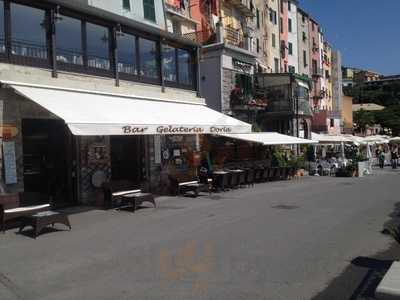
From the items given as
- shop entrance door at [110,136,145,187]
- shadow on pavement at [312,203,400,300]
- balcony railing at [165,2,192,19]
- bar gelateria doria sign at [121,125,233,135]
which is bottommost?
shadow on pavement at [312,203,400,300]

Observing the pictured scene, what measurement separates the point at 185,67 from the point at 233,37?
12.1m

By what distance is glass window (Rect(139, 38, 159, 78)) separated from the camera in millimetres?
18734

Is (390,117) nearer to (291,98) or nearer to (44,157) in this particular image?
(291,98)

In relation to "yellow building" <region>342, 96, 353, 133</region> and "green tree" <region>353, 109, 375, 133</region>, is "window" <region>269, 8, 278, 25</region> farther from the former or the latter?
"green tree" <region>353, 109, 375, 133</region>

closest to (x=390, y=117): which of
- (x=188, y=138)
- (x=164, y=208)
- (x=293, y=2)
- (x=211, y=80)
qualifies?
(x=293, y=2)

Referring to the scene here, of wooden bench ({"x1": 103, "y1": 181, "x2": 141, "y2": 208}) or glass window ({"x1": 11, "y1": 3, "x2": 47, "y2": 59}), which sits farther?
wooden bench ({"x1": 103, "y1": 181, "x2": 141, "y2": 208})

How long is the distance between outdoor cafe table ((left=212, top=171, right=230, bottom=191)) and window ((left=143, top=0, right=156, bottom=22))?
7.49 metres

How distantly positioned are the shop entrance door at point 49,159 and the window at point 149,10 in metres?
7.75

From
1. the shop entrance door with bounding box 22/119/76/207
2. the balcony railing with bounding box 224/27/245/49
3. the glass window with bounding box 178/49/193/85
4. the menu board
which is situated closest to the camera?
the menu board

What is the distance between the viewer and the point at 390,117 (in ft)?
298

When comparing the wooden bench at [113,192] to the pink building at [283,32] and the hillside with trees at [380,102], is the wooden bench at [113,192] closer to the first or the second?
the pink building at [283,32]

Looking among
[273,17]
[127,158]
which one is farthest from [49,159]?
[273,17]

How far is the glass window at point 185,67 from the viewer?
21.2 metres

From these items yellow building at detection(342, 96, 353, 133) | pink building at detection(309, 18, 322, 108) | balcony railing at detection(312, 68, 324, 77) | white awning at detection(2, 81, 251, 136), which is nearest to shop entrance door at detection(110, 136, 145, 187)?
white awning at detection(2, 81, 251, 136)
